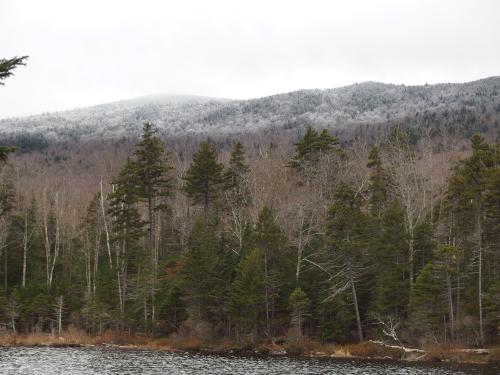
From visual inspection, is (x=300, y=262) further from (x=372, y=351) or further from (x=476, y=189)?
(x=476, y=189)

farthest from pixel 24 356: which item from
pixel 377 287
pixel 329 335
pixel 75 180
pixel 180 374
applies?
pixel 75 180

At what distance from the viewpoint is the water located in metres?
35.2

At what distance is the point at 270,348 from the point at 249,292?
212 inches

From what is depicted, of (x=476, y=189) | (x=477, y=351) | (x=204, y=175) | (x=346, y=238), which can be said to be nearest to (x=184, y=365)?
(x=346, y=238)

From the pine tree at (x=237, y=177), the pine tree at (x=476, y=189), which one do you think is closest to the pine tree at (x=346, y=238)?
the pine tree at (x=476, y=189)

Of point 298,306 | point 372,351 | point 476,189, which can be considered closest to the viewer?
point 476,189

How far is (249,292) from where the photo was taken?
171 ft

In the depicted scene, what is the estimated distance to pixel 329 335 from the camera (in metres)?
50.9

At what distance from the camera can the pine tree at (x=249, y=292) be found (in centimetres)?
5169

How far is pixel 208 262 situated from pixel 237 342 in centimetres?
837

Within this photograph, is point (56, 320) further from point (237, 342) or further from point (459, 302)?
point (459, 302)

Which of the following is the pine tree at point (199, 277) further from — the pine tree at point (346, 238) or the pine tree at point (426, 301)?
the pine tree at point (426, 301)

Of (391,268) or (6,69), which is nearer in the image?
(6,69)

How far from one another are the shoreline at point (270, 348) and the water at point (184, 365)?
10.3ft
